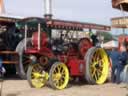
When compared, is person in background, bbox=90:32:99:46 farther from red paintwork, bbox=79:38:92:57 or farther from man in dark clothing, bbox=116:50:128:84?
man in dark clothing, bbox=116:50:128:84

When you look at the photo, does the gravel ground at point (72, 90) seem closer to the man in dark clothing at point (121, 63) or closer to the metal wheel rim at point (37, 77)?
the metal wheel rim at point (37, 77)

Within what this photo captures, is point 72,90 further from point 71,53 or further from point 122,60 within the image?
point 122,60

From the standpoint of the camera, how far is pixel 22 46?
15.6m

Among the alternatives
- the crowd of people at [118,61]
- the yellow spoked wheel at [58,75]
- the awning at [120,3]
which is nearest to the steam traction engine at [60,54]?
the yellow spoked wheel at [58,75]

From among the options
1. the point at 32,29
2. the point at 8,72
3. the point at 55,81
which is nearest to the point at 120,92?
the point at 55,81

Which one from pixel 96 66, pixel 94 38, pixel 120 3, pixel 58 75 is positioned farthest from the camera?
pixel 94 38

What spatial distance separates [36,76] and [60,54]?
127cm

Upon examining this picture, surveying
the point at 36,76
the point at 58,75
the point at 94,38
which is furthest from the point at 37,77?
the point at 94,38

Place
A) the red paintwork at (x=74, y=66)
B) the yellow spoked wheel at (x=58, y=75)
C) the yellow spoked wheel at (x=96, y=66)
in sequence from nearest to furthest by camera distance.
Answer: the yellow spoked wheel at (x=58, y=75) < the red paintwork at (x=74, y=66) < the yellow spoked wheel at (x=96, y=66)

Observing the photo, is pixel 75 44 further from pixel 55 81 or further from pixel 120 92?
pixel 120 92

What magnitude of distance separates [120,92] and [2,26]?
20.8ft

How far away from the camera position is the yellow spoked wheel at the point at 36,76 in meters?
13.8

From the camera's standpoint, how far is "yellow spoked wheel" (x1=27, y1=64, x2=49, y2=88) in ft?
45.1

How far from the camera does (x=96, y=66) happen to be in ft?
50.0
